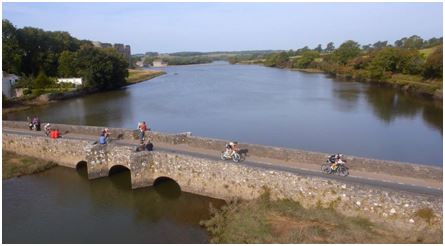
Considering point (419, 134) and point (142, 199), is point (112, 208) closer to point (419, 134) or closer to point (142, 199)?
point (142, 199)

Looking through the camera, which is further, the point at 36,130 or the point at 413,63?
the point at 413,63

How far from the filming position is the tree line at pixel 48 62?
57938 mm

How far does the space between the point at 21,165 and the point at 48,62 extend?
5129 cm

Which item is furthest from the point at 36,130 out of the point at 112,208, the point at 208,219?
the point at 208,219

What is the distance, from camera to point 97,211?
17.1 meters

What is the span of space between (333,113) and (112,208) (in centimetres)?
2803

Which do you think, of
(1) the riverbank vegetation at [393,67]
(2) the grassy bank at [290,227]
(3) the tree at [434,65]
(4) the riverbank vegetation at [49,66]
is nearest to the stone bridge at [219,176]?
(2) the grassy bank at [290,227]

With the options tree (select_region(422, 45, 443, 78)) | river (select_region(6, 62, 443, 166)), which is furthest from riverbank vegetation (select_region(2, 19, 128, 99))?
tree (select_region(422, 45, 443, 78))

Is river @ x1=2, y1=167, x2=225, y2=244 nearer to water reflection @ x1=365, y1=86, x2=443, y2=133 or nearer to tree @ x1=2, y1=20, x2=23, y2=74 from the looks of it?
water reflection @ x1=365, y1=86, x2=443, y2=133

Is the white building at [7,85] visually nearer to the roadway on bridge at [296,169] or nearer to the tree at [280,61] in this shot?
the roadway on bridge at [296,169]

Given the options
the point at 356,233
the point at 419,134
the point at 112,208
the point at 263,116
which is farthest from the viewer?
the point at 263,116

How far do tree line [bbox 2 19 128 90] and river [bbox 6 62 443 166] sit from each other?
20.3 ft

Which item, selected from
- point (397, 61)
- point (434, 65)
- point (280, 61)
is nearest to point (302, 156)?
point (434, 65)

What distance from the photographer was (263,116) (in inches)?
1516
